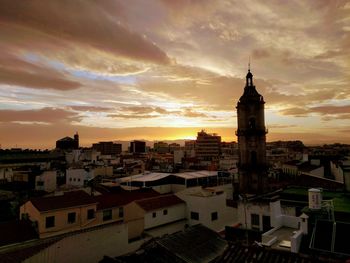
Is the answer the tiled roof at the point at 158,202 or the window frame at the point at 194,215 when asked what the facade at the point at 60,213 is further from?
the window frame at the point at 194,215

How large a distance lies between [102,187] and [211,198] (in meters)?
19.0

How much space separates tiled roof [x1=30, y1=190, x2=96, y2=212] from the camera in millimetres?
31016

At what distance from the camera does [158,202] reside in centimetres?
3603

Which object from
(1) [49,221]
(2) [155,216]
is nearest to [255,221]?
(2) [155,216]

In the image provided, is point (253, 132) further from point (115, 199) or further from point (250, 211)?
point (115, 199)

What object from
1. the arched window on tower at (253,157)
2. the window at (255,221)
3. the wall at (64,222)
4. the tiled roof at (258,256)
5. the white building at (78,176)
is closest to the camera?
the tiled roof at (258,256)

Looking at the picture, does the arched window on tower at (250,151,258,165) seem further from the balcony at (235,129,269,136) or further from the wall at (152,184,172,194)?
the wall at (152,184,172,194)

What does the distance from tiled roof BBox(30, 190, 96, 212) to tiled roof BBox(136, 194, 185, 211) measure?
19.5 ft

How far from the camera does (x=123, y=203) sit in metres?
37.8

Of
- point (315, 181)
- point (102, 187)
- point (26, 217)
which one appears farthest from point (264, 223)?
point (102, 187)

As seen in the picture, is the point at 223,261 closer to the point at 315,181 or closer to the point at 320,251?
the point at 320,251

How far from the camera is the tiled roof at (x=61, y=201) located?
31.0 m

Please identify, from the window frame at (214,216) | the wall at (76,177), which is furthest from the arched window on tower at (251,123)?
the wall at (76,177)

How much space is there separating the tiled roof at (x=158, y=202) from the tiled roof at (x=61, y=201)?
5948 mm
